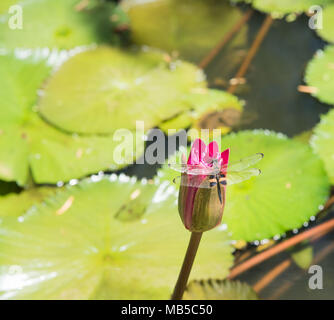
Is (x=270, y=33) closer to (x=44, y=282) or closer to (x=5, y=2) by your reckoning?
(x=5, y=2)

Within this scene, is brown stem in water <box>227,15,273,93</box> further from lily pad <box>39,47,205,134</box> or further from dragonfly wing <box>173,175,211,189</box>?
dragonfly wing <box>173,175,211,189</box>

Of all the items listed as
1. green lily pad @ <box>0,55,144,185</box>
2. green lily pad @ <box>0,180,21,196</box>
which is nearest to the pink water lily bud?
green lily pad @ <box>0,55,144,185</box>

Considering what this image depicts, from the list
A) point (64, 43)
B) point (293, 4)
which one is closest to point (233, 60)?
point (293, 4)

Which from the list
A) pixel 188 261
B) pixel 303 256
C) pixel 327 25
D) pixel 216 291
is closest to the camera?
pixel 188 261

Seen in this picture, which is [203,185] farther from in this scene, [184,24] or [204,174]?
[184,24]

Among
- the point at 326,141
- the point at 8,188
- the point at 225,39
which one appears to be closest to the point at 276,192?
the point at 326,141
